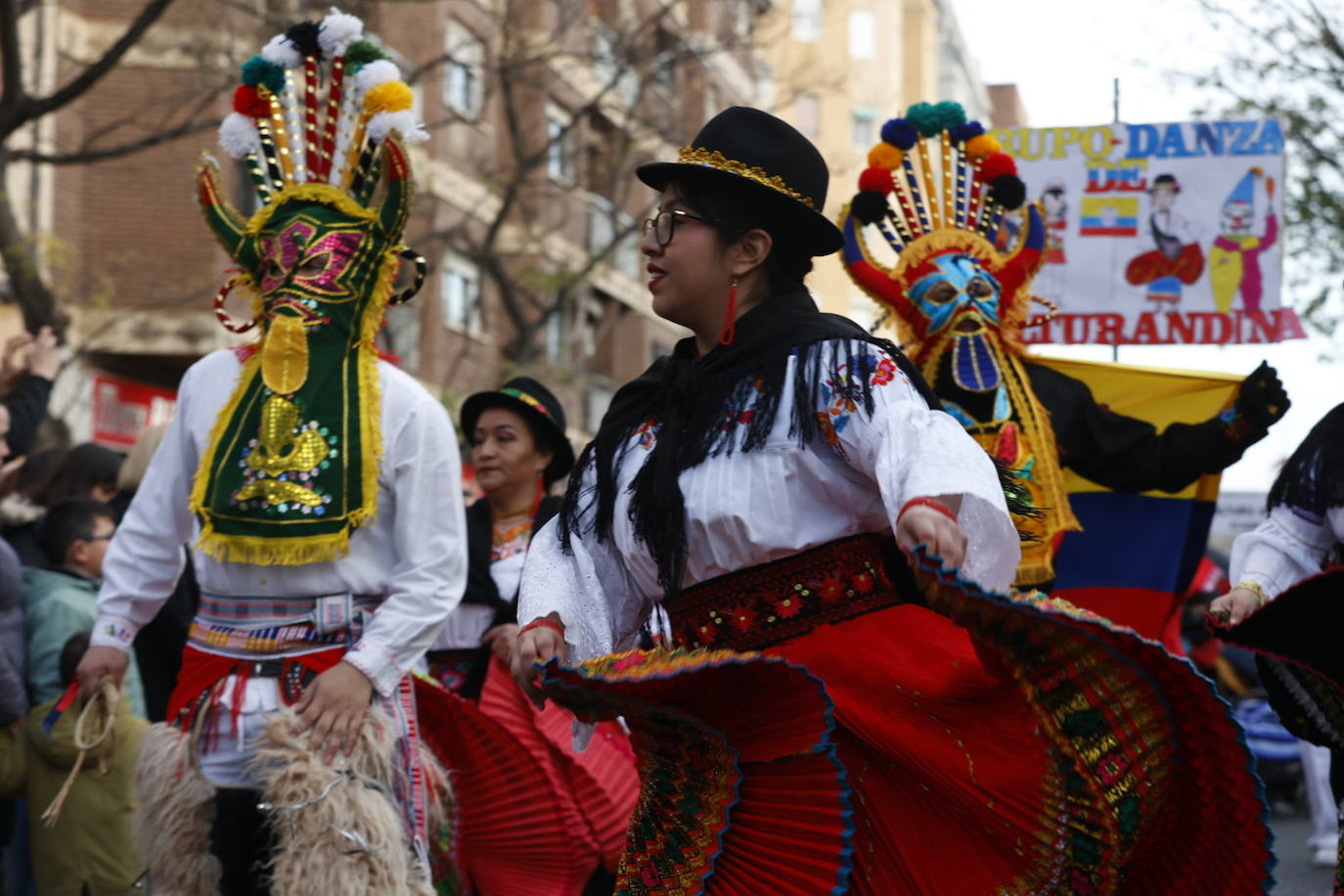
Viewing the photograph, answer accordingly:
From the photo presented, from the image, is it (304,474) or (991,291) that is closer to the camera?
(304,474)

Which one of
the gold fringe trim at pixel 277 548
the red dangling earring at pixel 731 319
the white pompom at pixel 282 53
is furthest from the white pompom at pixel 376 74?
the red dangling earring at pixel 731 319

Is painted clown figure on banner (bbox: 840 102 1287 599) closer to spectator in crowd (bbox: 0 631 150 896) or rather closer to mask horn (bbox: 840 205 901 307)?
mask horn (bbox: 840 205 901 307)

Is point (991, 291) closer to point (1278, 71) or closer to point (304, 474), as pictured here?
point (304, 474)

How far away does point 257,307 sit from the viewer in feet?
17.7

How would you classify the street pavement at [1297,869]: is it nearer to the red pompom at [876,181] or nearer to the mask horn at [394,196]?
the red pompom at [876,181]

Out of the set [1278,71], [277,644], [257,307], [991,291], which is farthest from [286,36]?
[1278,71]

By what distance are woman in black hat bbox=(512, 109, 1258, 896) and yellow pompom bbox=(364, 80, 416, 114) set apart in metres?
1.61

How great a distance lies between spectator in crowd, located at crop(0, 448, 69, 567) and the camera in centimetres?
756

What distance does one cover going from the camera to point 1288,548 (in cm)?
543

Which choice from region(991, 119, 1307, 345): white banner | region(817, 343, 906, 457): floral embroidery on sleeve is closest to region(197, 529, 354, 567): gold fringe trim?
region(817, 343, 906, 457): floral embroidery on sleeve

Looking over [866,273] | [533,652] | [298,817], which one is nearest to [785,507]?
[533,652]

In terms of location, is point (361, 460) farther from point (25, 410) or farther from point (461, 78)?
point (461, 78)

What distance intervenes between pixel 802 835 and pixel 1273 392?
340cm

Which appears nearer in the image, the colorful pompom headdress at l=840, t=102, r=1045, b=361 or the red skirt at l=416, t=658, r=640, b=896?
the red skirt at l=416, t=658, r=640, b=896
